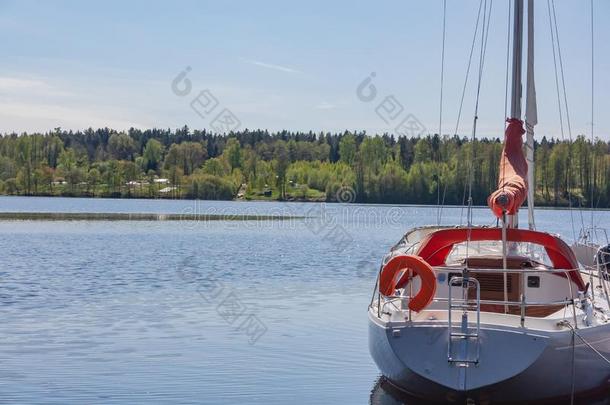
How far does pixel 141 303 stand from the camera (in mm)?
28875

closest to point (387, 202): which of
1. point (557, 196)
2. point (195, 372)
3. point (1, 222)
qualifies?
point (557, 196)

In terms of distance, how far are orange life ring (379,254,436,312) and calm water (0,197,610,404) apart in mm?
2497

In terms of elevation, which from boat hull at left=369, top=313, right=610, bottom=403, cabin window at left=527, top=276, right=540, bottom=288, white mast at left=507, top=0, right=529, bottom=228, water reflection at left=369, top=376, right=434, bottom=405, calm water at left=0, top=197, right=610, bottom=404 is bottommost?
water reflection at left=369, top=376, right=434, bottom=405

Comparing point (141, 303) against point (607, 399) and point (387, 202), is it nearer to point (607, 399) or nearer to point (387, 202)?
point (607, 399)

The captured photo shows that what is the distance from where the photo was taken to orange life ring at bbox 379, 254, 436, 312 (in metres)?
15.6

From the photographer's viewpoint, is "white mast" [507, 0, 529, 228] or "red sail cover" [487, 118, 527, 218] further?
"white mast" [507, 0, 529, 228]

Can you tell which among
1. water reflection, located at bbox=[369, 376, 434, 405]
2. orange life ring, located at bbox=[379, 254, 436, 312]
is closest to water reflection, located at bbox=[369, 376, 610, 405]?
water reflection, located at bbox=[369, 376, 434, 405]

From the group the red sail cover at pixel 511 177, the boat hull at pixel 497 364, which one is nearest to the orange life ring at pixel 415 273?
the boat hull at pixel 497 364

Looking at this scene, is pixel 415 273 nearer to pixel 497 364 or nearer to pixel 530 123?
pixel 497 364

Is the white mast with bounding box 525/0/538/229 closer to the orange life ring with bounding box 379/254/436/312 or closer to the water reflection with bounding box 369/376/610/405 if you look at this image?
the water reflection with bounding box 369/376/610/405

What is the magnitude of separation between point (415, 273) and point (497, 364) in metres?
2.77

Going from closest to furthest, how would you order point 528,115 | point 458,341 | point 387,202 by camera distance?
point 458,341
point 528,115
point 387,202

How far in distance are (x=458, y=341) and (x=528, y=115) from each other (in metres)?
9.45

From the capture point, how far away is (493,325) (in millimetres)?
14875
